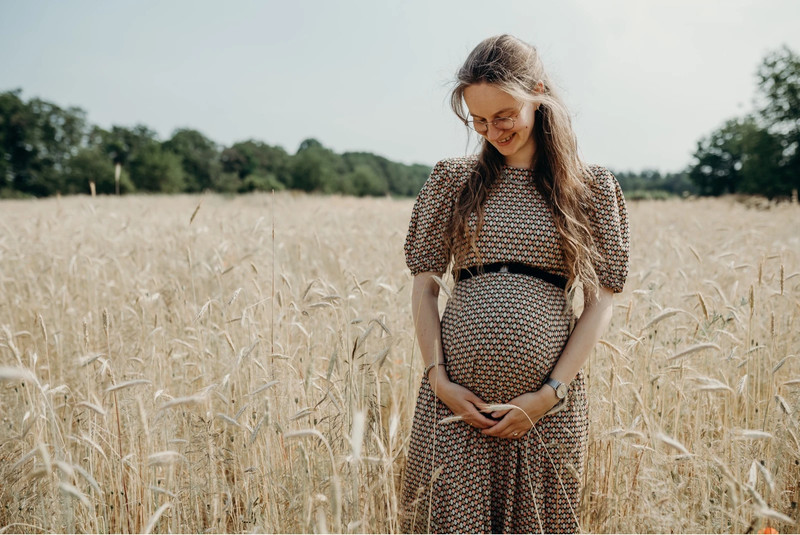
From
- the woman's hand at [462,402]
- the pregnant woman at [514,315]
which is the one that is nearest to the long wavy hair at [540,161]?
the pregnant woman at [514,315]

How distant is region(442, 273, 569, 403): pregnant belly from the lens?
5.45ft

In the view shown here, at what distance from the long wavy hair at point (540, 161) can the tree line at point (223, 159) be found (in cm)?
3038

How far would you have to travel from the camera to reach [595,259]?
179 centimetres

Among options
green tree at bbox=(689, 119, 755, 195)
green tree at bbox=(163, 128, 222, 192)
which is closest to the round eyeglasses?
green tree at bbox=(163, 128, 222, 192)

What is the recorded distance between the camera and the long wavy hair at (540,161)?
67.6 inches

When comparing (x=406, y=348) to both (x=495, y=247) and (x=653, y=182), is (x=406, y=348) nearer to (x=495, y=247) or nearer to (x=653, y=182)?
(x=495, y=247)

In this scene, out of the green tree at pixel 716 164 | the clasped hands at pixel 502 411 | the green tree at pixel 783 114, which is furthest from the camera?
the green tree at pixel 716 164

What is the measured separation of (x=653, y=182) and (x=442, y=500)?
10248 cm

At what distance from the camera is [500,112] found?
67.9 inches

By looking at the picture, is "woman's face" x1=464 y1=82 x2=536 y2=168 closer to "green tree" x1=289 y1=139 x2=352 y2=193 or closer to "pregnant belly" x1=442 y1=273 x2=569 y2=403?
"pregnant belly" x1=442 y1=273 x2=569 y2=403

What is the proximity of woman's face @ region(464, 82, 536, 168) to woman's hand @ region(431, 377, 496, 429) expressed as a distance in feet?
2.72

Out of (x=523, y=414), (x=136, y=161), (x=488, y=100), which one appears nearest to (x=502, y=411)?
(x=523, y=414)

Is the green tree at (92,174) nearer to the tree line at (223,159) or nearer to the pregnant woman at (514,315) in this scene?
the tree line at (223,159)

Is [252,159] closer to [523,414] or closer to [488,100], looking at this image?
[488,100]
